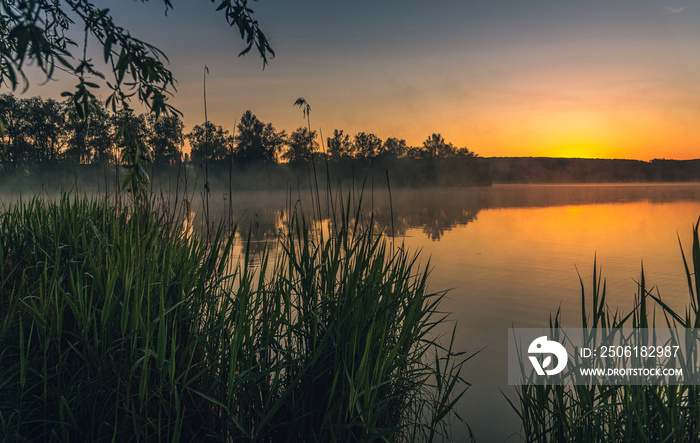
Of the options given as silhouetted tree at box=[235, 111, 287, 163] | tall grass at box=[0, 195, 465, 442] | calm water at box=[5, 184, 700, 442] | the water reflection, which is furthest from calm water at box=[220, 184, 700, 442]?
silhouetted tree at box=[235, 111, 287, 163]

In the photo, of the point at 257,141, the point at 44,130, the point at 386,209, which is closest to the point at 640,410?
the point at 44,130

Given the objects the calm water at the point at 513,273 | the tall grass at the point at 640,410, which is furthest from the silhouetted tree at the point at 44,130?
the tall grass at the point at 640,410

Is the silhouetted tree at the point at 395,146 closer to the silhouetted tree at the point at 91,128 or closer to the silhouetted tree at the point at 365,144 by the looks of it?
the silhouetted tree at the point at 365,144

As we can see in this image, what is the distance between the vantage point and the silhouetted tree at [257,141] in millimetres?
56513

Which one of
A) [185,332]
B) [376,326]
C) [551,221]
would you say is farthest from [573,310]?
[551,221]

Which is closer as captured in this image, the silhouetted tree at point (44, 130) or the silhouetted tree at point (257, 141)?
the silhouetted tree at point (44, 130)

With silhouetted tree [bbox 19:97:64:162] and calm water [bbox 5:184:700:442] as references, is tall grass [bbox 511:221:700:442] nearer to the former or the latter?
calm water [bbox 5:184:700:442]

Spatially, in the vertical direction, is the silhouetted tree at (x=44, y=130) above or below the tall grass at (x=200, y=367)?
above

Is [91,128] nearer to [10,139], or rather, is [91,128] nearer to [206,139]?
[206,139]

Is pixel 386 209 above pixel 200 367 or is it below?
below

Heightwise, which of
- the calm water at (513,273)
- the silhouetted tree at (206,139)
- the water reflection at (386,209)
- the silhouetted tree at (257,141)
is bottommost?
the calm water at (513,273)

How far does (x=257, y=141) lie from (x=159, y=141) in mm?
58653

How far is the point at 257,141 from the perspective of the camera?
6075 centimetres

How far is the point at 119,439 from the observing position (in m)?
2.14
